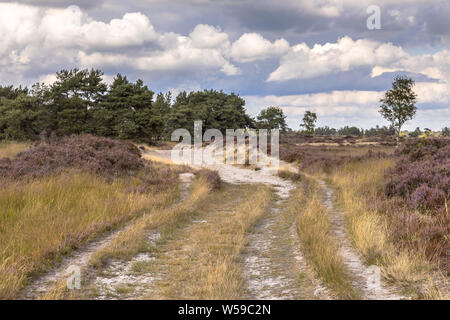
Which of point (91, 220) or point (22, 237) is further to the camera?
point (91, 220)

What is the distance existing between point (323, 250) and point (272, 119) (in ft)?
210

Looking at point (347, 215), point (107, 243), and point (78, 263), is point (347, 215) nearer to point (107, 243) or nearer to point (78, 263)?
point (107, 243)

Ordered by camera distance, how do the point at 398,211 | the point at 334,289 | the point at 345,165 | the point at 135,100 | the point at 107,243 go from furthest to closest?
1. the point at 135,100
2. the point at 345,165
3. the point at 398,211
4. the point at 107,243
5. the point at 334,289

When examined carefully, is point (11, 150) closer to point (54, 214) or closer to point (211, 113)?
point (54, 214)

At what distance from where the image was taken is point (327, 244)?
24.2 feet

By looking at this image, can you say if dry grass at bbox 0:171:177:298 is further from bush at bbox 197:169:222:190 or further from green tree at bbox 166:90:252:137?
green tree at bbox 166:90:252:137

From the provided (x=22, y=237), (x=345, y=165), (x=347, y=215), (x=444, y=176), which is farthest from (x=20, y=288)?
(x=345, y=165)

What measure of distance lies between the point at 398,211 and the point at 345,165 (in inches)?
495

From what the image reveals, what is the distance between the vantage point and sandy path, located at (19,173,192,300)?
5.43m

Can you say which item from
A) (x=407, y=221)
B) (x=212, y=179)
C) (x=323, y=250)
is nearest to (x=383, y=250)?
(x=323, y=250)

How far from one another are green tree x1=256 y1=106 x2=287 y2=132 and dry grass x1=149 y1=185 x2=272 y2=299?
56483mm

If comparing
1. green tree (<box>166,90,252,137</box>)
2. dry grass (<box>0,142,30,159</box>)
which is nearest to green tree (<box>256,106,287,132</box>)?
green tree (<box>166,90,252,137</box>)

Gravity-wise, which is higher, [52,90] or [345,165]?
[52,90]

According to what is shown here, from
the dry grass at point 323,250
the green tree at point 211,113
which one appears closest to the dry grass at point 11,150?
the dry grass at point 323,250
